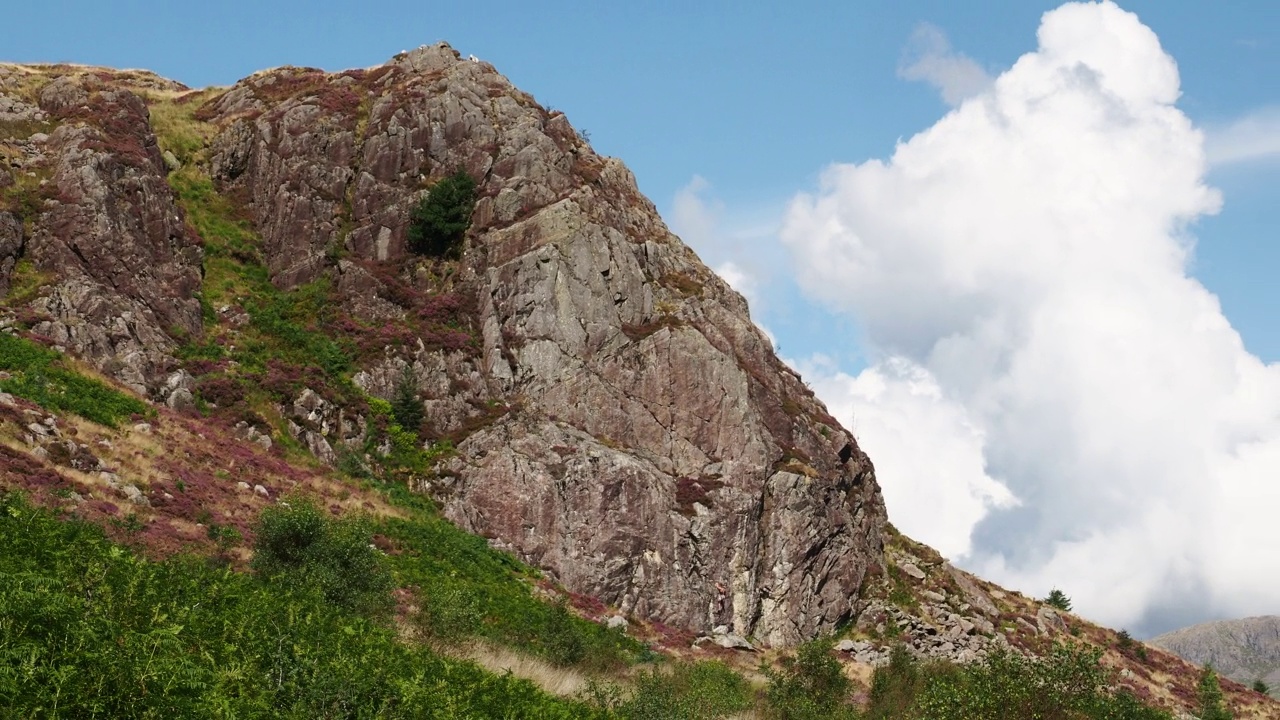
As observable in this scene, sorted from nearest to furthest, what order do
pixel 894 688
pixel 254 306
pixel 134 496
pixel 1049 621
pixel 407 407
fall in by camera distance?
pixel 134 496 < pixel 894 688 < pixel 407 407 < pixel 254 306 < pixel 1049 621

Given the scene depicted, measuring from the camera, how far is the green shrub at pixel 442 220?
60.5m

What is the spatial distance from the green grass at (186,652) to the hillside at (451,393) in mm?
5152

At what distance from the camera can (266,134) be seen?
2616 inches

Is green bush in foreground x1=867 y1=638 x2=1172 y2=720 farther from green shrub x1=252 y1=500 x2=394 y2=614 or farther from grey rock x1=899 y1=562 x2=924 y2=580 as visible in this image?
grey rock x1=899 y1=562 x2=924 y2=580

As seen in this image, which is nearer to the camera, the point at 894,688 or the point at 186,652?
the point at 186,652

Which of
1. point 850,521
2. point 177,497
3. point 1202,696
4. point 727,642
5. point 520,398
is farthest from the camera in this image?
point 1202,696

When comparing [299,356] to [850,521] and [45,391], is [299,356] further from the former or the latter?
[850,521]

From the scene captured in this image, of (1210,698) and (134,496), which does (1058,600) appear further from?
(134,496)

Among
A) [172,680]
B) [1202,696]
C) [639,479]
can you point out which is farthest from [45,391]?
[1202,696]

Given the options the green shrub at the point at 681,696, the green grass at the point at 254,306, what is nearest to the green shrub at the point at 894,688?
the green shrub at the point at 681,696

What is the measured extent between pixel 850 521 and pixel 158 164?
52.2m

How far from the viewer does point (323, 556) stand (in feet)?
89.0

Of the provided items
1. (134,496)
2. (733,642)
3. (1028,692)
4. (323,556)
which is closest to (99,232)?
(134,496)

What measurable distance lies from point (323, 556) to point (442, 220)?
36.9 meters
